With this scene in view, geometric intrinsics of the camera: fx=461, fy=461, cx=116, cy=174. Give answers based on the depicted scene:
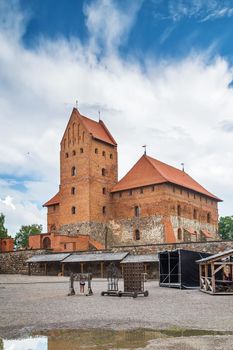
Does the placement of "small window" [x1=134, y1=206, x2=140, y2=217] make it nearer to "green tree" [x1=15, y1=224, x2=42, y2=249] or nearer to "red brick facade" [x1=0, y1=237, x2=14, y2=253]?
"red brick facade" [x1=0, y1=237, x2=14, y2=253]

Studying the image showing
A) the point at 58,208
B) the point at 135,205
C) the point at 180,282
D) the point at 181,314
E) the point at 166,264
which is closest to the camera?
the point at 181,314

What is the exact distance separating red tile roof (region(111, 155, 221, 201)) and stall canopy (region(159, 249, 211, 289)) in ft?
71.5

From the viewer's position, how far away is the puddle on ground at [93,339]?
7.93 meters

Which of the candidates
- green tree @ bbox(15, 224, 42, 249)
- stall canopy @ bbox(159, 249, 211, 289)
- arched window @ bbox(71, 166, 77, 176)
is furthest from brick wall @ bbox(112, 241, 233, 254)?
green tree @ bbox(15, 224, 42, 249)

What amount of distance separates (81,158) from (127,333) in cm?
4388

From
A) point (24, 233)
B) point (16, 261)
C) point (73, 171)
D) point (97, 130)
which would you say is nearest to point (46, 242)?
point (16, 261)

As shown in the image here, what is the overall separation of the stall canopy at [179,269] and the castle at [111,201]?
19.0 m

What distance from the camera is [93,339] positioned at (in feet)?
27.9

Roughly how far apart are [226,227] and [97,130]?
95.7 ft

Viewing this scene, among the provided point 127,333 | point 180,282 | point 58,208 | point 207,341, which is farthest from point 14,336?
point 58,208

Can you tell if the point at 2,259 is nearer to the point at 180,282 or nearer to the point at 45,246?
the point at 45,246

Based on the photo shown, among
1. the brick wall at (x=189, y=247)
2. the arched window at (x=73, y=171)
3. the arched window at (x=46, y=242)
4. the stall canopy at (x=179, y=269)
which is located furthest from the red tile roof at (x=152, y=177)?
the stall canopy at (x=179, y=269)

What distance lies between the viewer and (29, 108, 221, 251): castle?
48875 millimetres

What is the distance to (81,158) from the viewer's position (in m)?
52.6
